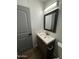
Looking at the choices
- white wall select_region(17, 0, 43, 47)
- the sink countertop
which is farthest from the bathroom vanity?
white wall select_region(17, 0, 43, 47)

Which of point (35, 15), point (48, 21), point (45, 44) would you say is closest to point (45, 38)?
point (45, 44)

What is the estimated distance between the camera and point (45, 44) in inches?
48.9

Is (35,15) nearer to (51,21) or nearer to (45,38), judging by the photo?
(51,21)

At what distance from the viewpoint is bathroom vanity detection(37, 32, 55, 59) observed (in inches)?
47.1

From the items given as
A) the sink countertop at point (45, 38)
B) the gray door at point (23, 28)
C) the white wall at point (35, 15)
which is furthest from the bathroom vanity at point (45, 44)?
the gray door at point (23, 28)

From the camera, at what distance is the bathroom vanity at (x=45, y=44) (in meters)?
1.20

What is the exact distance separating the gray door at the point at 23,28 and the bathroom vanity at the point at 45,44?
248mm

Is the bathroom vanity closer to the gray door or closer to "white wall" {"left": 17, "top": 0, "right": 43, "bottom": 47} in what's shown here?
"white wall" {"left": 17, "top": 0, "right": 43, "bottom": 47}

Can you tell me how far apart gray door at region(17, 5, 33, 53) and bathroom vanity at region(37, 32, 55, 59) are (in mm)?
248

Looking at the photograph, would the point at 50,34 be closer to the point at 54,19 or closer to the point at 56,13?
the point at 54,19

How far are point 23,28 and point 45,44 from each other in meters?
0.53
